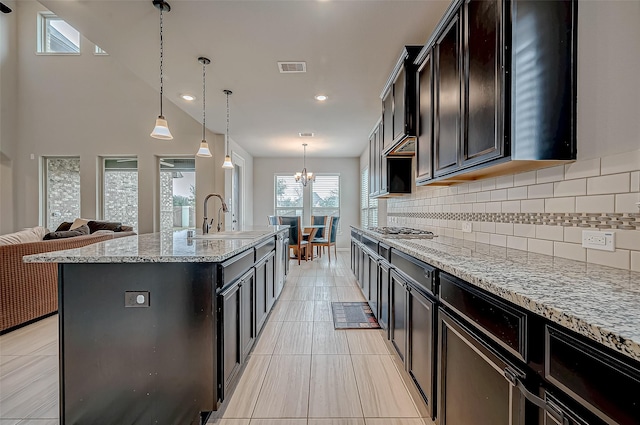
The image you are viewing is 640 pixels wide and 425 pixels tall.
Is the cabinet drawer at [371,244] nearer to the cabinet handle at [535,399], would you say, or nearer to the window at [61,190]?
the cabinet handle at [535,399]

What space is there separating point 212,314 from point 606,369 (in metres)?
1.48

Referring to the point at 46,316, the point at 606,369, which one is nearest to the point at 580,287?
the point at 606,369

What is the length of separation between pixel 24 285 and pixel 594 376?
4.16m

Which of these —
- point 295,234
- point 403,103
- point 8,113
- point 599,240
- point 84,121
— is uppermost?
point 8,113

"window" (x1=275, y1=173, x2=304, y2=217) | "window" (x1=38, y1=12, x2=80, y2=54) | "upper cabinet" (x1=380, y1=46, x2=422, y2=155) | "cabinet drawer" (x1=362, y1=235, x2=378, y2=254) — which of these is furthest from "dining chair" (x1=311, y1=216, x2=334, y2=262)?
"window" (x1=38, y1=12, x2=80, y2=54)

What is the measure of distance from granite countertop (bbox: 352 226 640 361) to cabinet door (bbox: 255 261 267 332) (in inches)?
58.7

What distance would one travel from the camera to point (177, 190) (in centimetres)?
642

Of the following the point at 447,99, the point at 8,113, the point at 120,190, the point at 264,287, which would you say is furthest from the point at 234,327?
the point at 8,113

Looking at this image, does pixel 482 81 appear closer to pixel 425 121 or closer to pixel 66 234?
pixel 425 121

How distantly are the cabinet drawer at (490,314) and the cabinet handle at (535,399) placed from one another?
0.21 feet

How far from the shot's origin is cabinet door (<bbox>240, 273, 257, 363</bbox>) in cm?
193

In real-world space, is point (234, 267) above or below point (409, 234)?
below

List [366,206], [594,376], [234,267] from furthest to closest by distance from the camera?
[366,206] < [234,267] < [594,376]

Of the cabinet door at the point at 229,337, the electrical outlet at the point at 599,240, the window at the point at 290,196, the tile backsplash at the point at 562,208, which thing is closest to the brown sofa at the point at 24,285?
the cabinet door at the point at 229,337
